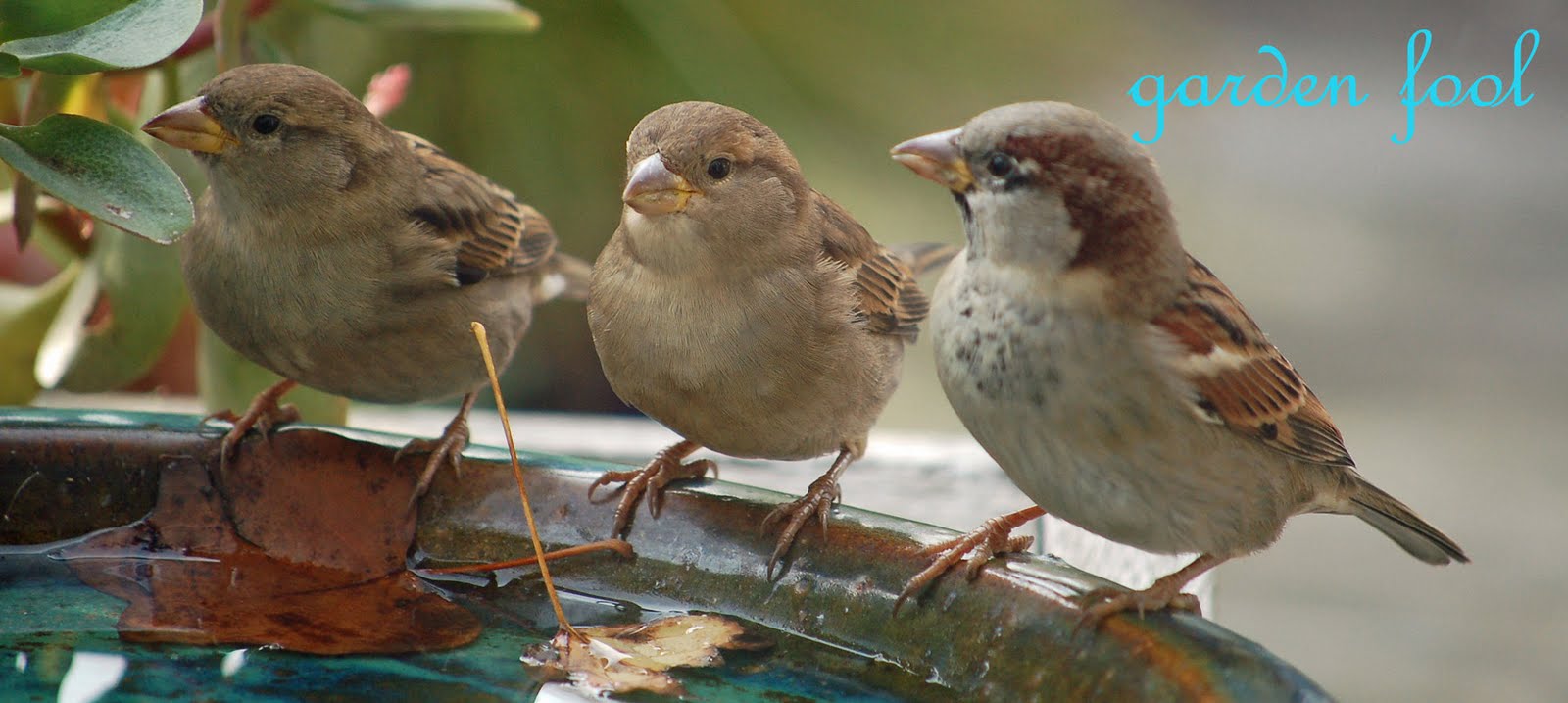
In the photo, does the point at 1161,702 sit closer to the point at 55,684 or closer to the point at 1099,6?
the point at 55,684

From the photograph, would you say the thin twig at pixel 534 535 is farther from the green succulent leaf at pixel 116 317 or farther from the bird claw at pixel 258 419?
the green succulent leaf at pixel 116 317

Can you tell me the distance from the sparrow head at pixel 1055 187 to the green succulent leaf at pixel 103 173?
35.4 inches

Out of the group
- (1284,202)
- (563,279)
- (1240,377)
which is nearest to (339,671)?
(1240,377)

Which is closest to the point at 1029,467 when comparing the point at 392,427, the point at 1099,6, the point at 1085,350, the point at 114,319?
the point at 1085,350

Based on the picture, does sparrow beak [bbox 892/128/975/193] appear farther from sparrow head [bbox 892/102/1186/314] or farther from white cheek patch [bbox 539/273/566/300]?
white cheek patch [bbox 539/273/566/300]

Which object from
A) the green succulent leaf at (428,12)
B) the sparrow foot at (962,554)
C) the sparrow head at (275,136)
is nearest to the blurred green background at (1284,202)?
the green succulent leaf at (428,12)

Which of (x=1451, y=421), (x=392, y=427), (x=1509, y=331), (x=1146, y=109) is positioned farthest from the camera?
(x=1146, y=109)

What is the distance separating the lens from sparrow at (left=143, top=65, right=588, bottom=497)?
2471 mm

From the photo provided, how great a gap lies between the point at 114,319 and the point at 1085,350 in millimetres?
1973

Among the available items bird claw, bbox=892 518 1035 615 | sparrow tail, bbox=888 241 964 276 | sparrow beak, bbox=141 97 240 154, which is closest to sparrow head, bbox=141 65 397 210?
sparrow beak, bbox=141 97 240 154

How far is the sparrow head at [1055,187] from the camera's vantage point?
195 centimetres

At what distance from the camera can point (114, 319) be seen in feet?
9.99

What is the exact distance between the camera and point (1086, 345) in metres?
1.95

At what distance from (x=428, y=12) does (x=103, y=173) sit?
1.03 m
